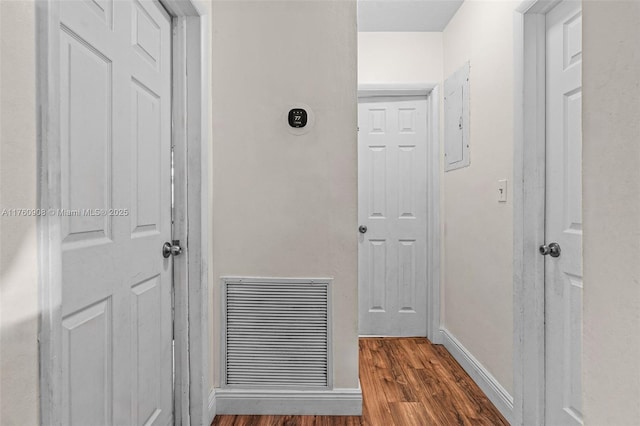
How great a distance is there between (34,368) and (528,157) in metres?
1.96

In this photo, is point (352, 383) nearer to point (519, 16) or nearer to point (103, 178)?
point (103, 178)

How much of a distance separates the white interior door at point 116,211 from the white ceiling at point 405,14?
5.57 ft

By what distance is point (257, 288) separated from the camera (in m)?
2.10

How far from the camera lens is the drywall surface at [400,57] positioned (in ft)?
10.7

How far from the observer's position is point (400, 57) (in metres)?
3.29

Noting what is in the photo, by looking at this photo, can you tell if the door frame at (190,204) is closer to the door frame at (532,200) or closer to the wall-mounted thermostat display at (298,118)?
the wall-mounted thermostat display at (298,118)

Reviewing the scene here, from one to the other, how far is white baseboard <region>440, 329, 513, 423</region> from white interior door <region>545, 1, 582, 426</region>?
0.22 m

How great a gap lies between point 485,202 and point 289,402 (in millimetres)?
1551

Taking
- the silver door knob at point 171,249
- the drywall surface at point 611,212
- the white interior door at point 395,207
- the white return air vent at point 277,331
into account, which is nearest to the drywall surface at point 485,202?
the white interior door at point 395,207

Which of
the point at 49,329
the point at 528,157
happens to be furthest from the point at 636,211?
the point at 528,157

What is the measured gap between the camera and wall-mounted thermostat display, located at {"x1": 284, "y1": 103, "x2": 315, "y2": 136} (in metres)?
2.07

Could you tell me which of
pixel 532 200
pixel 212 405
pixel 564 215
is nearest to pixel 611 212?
pixel 564 215

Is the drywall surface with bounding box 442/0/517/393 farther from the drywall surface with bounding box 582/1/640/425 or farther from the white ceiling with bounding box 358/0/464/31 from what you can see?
the drywall surface with bounding box 582/1/640/425

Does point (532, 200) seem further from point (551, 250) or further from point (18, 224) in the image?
point (18, 224)
